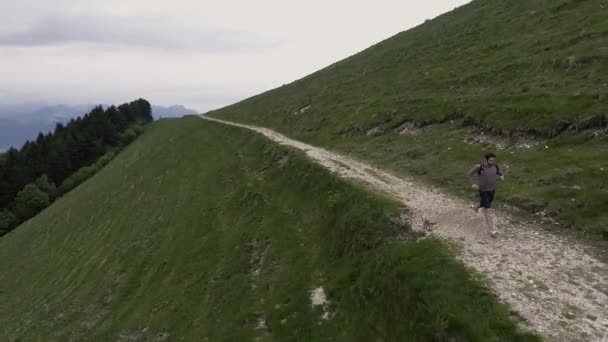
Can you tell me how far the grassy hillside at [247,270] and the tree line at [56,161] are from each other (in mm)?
45803

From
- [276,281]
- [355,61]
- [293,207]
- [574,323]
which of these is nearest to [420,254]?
[574,323]

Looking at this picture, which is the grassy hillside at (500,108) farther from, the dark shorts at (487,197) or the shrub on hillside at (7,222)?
the shrub on hillside at (7,222)

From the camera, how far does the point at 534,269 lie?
16.8m

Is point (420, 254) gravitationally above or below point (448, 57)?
below

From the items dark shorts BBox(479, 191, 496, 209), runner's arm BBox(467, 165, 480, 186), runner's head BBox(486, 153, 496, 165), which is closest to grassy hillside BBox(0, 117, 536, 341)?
dark shorts BBox(479, 191, 496, 209)

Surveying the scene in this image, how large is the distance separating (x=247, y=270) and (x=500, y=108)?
2377cm

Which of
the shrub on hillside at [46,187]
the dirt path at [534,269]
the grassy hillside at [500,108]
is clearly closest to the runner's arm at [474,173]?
the dirt path at [534,269]

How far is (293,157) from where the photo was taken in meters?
44.6

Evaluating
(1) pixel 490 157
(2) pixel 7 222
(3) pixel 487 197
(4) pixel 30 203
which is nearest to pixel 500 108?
(1) pixel 490 157

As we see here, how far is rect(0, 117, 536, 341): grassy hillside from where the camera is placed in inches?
704

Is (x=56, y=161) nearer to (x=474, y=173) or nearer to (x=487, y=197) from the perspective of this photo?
(x=474, y=173)

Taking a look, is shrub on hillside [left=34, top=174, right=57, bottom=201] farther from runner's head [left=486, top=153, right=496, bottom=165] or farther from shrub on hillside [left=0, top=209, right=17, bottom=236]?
runner's head [left=486, top=153, right=496, bottom=165]

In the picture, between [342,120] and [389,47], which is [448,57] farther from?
[389,47]

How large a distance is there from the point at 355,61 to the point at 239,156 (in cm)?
4905
